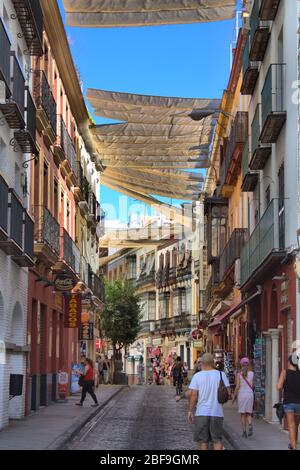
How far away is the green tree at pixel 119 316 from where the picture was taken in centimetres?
6182

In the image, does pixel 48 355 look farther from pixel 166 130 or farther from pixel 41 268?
pixel 166 130

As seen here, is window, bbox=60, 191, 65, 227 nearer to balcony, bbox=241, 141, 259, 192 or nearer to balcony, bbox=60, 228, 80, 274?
balcony, bbox=60, 228, 80, 274

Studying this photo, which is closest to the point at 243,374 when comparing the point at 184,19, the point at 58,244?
the point at 58,244

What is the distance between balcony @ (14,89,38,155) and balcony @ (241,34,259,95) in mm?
6567

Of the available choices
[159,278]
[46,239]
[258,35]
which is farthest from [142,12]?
[159,278]

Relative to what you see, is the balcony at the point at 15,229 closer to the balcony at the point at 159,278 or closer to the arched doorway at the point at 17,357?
the arched doorway at the point at 17,357

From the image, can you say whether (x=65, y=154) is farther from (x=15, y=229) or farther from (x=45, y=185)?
(x=15, y=229)

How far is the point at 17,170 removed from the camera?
2312 centimetres

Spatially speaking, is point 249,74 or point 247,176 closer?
point 249,74

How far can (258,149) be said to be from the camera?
23359 millimetres

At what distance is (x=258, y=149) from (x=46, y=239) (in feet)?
23.6

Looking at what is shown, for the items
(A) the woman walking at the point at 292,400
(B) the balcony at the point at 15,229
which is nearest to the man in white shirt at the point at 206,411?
(A) the woman walking at the point at 292,400

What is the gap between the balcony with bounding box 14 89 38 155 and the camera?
71.0 feet

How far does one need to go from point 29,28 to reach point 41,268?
802 centimetres
